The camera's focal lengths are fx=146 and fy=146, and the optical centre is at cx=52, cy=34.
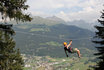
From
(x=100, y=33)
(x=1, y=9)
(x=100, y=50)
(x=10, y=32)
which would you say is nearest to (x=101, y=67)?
(x=100, y=50)

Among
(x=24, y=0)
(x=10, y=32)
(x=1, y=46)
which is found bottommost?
(x=1, y=46)

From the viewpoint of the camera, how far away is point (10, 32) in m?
11.0

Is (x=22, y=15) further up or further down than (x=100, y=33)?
further up

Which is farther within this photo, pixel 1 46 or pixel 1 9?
pixel 1 46

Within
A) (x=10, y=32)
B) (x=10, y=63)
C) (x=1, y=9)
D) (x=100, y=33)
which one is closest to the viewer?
(x=1, y=9)

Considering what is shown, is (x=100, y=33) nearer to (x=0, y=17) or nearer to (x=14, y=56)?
(x=0, y=17)

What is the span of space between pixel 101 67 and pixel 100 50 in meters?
2.26

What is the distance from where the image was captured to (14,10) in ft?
34.9

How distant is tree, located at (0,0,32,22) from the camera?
1018cm

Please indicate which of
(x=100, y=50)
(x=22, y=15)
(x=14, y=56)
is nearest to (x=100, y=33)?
(x=100, y=50)

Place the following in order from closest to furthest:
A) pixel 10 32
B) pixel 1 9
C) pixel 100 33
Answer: pixel 1 9, pixel 10 32, pixel 100 33

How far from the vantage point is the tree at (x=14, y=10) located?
10.2m

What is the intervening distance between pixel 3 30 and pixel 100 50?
12.7m

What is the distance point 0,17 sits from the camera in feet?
36.2
